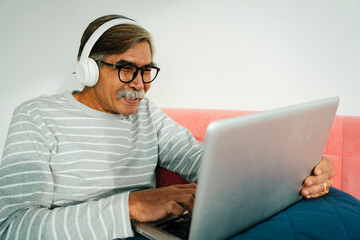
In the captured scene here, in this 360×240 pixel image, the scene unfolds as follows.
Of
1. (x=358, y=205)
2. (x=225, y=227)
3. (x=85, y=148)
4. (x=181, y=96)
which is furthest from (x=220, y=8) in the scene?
(x=225, y=227)

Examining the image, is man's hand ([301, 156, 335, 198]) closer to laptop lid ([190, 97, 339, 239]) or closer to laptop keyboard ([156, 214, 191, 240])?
laptop lid ([190, 97, 339, 239])

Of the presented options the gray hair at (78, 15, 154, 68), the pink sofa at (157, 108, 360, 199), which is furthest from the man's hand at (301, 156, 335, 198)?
the gray hair at (78, 15, 154, 68)

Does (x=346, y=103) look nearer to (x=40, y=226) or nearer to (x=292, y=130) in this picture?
(x=292, y=130)

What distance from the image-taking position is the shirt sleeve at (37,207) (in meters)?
0.73

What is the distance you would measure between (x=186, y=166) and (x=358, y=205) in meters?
0.65

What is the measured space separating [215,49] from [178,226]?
108cm

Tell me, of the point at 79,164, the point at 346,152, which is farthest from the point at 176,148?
the point at 346,152

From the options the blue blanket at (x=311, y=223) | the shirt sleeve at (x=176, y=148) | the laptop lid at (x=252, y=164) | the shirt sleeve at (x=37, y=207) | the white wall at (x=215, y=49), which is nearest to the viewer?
the laptop lid at (x=252, y=164)

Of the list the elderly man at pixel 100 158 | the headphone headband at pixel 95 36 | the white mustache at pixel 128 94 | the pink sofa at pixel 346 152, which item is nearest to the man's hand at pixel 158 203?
the elderly man at pixel 100 158

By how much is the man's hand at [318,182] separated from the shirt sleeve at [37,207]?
0.53 metres

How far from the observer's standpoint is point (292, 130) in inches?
22.7

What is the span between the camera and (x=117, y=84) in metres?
1.08

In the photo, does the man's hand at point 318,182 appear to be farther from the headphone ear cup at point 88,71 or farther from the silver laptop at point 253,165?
the headphone ear cup at point 88,71

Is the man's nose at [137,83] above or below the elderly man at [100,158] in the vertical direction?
above
